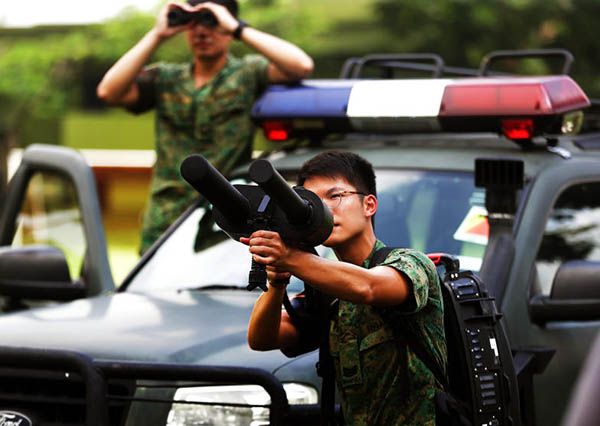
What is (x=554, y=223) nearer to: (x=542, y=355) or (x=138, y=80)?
(x=542, y=355)

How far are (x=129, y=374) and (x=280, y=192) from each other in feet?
3.29

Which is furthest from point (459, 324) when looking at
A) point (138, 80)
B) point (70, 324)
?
point (138, 80)

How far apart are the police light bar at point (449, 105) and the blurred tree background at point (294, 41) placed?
15184mm

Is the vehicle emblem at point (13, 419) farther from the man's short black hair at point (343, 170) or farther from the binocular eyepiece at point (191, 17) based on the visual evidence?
the binocular eyepiece at point (191, 17)

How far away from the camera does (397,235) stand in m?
3.89

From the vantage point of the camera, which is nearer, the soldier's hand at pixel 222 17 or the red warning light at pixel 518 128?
the red warning light at pixel 518 128

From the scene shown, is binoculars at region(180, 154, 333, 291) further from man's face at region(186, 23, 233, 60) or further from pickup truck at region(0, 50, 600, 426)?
man's face at region(186, 23, 233, 60)

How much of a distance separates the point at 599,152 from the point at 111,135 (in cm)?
2633

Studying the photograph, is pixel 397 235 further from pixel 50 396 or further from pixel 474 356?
pixel 50 396

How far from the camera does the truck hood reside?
3236 mm

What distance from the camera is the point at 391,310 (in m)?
2.62

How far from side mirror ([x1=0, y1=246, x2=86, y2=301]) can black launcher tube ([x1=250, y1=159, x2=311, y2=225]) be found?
2.20 meters

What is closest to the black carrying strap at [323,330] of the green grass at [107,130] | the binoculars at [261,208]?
the binoculars at [261,208]

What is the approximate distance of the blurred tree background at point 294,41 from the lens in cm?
2003
